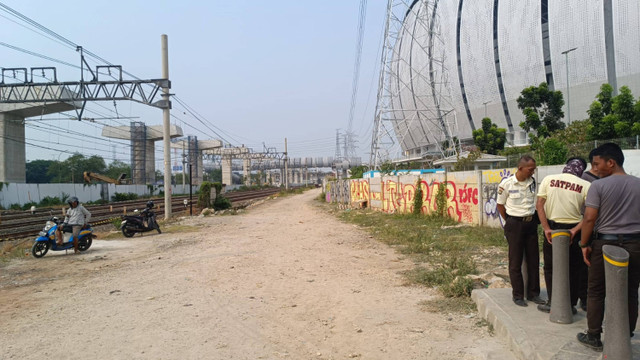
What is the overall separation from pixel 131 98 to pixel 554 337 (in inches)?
800

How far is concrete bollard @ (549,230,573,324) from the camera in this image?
13.4ft

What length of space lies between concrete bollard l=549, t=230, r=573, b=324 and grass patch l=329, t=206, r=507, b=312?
120 centimetres

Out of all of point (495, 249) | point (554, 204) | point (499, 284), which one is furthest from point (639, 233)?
point (495, 249)

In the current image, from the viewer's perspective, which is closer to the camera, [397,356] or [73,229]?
[397,356]

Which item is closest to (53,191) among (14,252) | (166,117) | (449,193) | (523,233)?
(166,117)

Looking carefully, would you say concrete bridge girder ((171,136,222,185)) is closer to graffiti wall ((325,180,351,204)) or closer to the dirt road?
graffiti wall ((325,180,351,204))

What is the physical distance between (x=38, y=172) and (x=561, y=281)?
296 feet

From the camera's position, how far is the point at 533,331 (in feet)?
13.1

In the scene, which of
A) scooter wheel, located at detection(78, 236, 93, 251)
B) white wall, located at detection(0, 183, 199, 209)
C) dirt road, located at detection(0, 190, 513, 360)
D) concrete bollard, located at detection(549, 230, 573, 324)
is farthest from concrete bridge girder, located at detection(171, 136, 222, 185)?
concrete bollard, located at detection(549, 230, 573, 324)

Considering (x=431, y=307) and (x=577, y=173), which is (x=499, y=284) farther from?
(x=577, y=173)

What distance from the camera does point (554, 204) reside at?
4.29 metres

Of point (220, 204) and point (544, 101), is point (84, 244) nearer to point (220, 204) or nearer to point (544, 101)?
point (220, 204)

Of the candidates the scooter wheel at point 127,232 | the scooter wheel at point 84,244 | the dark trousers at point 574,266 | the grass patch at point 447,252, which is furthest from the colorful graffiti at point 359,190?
the dark trousers at point 574,266

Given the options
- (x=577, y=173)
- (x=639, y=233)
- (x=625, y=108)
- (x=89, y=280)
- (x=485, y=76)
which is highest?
(x=485, y=76)
